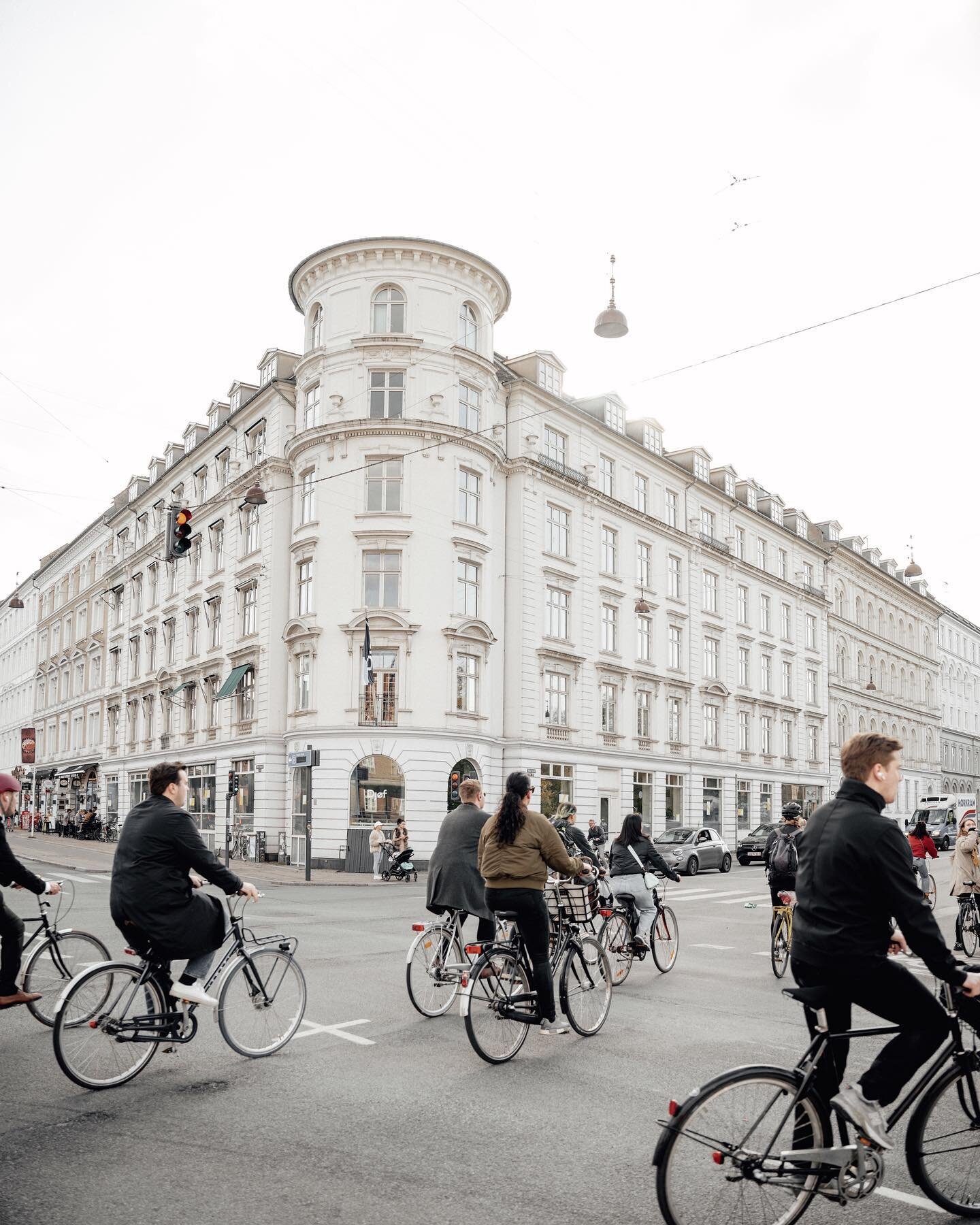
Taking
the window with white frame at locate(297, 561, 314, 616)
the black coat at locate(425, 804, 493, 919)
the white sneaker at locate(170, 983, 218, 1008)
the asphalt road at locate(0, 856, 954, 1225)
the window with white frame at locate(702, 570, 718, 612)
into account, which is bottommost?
the asphalt road at locate(0, 856, 954, 1225)

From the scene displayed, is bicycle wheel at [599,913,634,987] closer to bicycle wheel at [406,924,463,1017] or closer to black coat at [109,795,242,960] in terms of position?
bicycle wheel at [406,924,463,1017]

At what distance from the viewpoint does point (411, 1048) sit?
24.4 ft

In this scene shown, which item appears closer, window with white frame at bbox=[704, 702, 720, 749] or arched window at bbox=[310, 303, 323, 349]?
arched window at bbox=[310, 303, 323, 349]

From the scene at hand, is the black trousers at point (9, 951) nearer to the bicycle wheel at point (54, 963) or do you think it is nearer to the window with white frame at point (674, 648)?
the bicycle wheel at point (54, 963)

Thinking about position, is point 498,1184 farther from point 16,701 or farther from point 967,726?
point 967,726

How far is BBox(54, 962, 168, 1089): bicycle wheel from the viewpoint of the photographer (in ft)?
19.9

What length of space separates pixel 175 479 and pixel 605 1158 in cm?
4653

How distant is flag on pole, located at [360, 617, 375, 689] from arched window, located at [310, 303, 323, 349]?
990 centimetres

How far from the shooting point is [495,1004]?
23.1 ft

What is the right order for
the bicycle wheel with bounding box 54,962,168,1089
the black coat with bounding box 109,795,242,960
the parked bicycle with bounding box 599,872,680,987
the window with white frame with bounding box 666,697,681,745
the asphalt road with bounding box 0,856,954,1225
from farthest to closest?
the window with white frame with bounding box 666,697,681,745
the parked bicycle with bounding box 599,872,680,987
the black coat with bounding box 109,795,242,960
the bicycle wheel with bounding box 54,962,168,1089
the asphalt road with bounding box 0,856,954,1225

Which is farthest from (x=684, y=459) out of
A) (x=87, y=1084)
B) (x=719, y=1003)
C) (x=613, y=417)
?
(x=87, y=1084)

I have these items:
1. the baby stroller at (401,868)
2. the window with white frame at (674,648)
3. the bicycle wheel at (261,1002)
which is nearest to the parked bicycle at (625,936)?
the bicycle wheel at (261,1002)

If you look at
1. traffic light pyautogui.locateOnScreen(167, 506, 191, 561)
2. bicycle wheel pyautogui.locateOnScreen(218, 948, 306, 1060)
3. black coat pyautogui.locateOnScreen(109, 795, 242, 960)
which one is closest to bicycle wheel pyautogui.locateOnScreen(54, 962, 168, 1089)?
black coat pyautogui.locateOnScreen(109, 795, 242, 960)

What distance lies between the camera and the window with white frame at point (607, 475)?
137 ft
